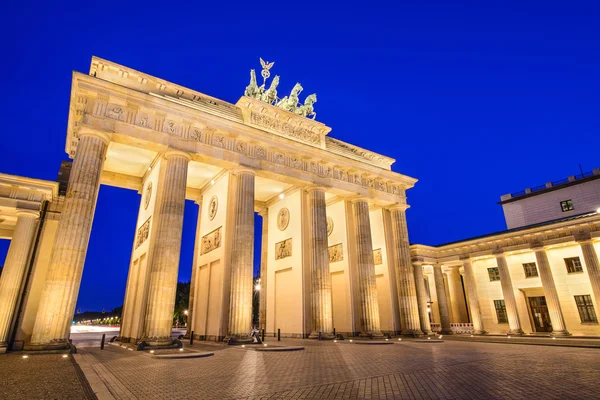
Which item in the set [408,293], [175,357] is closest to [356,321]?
[408,293]

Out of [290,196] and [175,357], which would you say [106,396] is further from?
[290,196]

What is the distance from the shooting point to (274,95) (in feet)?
84.7

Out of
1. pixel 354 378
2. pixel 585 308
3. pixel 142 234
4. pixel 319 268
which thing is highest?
pixel 142 234

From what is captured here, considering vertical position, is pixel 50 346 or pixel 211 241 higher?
pixel 211 241

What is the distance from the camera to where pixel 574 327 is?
92.8 feet

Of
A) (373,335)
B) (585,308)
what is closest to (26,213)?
(373,335)

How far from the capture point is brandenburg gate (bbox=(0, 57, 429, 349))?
1660 centimetres

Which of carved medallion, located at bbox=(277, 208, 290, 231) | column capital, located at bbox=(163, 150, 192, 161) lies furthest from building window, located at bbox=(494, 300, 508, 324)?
column capital, located at bbox=(163, 150, 192, 161)

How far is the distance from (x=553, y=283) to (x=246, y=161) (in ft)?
89.5

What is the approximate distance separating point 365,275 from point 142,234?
16058 mm

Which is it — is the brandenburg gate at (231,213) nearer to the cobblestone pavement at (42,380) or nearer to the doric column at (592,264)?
the cobblestone pavement at (42,380)

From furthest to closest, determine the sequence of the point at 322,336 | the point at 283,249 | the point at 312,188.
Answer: the point at 283,249, the point at 312,188, the point at 322,336

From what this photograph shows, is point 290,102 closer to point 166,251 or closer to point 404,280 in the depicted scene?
point 166,251

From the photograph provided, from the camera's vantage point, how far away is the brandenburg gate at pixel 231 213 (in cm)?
1660
